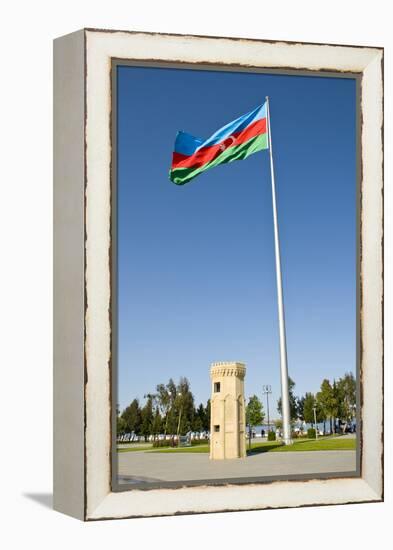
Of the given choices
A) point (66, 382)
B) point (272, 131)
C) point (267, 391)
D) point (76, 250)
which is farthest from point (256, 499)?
point (272, 131)

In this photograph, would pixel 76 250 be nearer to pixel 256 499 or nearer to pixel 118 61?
pixel 118 61

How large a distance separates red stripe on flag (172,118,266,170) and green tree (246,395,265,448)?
10.1ft

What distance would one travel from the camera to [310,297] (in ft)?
57.5

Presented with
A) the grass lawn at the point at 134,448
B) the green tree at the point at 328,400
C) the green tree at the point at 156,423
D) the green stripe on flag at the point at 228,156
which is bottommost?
the grass lawn at the point at 134,448

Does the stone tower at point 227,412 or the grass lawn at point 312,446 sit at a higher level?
the stone tower at point 227,412

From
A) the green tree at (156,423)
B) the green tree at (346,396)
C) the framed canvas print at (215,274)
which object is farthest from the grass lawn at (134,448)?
the green tree at (346,396)

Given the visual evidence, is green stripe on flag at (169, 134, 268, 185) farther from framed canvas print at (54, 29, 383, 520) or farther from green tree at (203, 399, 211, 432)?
green tree at (203, 399, 211, 432)

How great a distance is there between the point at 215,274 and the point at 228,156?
1.52m

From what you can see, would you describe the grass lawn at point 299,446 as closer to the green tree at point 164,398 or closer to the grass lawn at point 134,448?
the grass lawn at point 134,448

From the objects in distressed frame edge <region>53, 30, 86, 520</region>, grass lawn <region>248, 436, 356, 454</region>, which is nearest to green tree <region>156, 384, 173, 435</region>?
grass lawn <region>248, 436, 356, 454</region>

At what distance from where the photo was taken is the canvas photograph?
16234 millimetres

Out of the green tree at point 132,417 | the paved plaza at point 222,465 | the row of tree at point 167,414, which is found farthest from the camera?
the row of tree at point 167,414

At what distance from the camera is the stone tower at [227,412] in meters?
16.6

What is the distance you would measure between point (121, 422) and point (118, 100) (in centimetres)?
379
